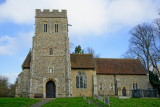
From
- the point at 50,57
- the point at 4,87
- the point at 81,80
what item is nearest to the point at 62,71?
the point at 50,57

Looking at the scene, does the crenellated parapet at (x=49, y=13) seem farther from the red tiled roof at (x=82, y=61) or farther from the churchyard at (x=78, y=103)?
the churchyard at (x=78, y=103)

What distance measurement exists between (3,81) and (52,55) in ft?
62.2

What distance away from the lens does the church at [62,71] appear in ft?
99.2

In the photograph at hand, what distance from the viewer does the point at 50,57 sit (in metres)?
31.3

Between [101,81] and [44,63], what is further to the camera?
[101,81]

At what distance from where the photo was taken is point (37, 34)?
105 ft

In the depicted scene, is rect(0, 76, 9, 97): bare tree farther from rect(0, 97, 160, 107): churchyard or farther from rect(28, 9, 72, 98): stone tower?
rect(0, 97, 160, 107): churchyard

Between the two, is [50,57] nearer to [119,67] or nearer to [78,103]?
[119,67]

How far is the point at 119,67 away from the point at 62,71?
1195cm

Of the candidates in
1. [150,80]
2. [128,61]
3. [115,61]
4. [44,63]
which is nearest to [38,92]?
[44,63]

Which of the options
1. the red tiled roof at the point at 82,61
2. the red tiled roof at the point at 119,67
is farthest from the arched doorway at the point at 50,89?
the red tiled roof at the point at 119,67

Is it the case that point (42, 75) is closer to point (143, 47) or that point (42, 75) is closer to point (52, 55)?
point (52, 55)

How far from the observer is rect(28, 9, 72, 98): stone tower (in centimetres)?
2997

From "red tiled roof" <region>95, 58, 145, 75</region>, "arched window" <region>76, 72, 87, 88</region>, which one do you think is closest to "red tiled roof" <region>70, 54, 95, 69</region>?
"arched window" <region>76, 72, 87, 88</region>
